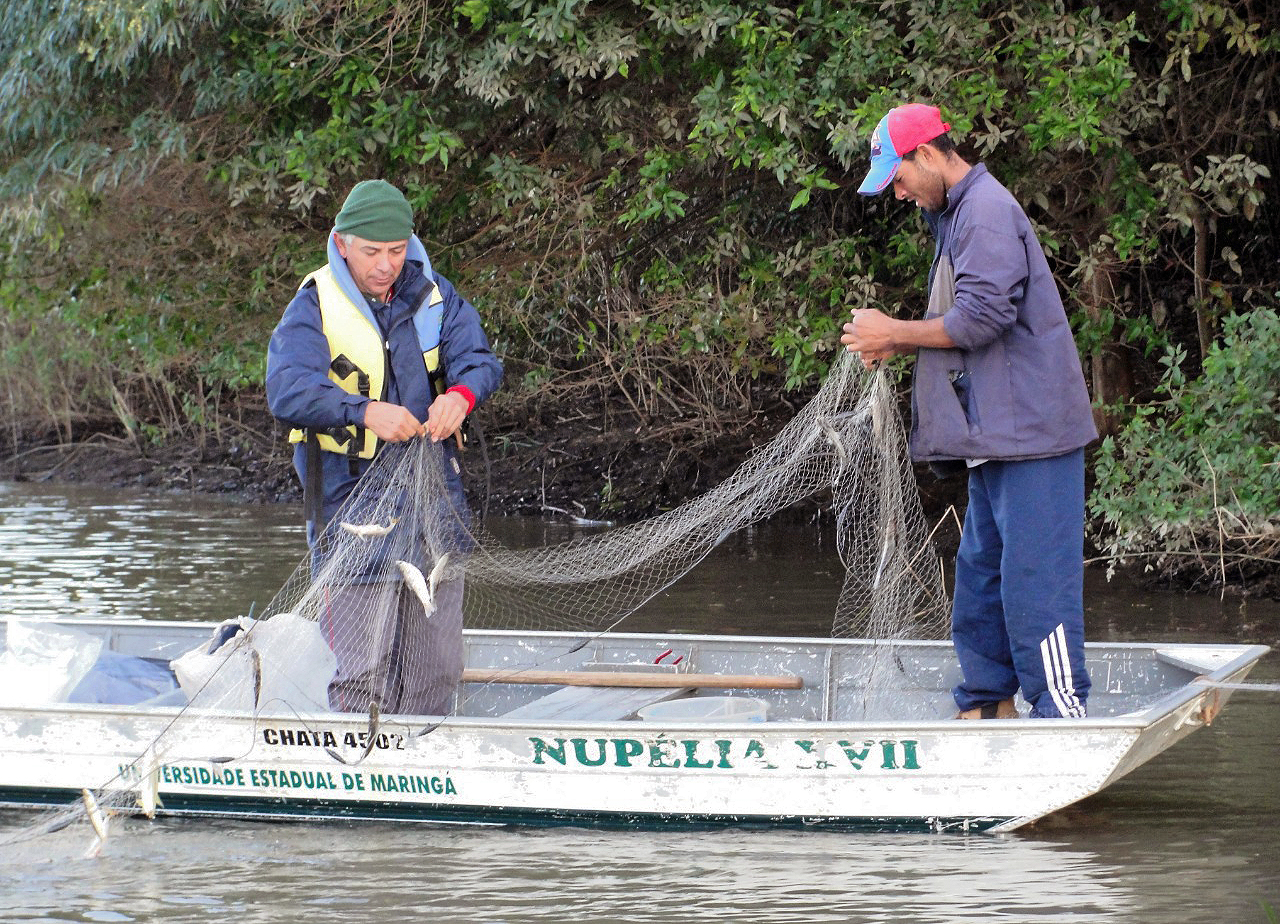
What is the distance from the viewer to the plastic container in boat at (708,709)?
5461 millimetres

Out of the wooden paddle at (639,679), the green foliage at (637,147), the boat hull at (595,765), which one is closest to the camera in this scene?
the boat hull at (595,765)

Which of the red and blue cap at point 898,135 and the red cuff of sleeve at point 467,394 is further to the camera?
the red cuff of sleeve at point 467,394

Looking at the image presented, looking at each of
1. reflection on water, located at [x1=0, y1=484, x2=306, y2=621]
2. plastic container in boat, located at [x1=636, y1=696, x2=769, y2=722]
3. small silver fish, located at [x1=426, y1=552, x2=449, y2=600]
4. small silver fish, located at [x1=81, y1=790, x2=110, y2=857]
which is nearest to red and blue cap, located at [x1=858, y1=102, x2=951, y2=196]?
small silver fish, located at [x1=426, y1=552, x2=449, y2=600]

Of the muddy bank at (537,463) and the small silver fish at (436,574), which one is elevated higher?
the small silver fish at (436,574)

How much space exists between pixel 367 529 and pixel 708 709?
147 centimetres

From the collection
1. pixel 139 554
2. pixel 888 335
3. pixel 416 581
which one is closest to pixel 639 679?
pixel 416 581

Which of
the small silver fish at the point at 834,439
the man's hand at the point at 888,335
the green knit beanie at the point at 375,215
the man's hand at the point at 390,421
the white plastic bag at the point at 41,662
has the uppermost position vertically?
the green knit beanie at the point at 375,215

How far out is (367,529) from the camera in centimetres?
477

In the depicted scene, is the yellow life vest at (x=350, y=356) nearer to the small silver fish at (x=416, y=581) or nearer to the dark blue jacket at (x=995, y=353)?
the small silver fish at (x=416, y=581)

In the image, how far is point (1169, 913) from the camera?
13.8 feet

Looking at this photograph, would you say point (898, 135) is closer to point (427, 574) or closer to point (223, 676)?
point (427, 574)

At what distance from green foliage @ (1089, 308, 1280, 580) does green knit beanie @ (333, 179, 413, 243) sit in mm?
4769

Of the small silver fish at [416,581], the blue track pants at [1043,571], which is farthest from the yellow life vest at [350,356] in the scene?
the blue track pants at [1043,571]

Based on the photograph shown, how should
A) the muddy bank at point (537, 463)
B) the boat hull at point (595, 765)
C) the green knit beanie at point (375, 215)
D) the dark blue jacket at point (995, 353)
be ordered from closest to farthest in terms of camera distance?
the dark blue jacket at point (995, 353)
the boat hull at point (595, 765)
the green knit beanie at point (375, 215)
the muddy bank at point (537, 463)
